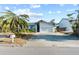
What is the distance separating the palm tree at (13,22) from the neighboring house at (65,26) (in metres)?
0.34

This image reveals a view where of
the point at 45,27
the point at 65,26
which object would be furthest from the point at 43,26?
the point at 65,26

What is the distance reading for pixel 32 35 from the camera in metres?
1.79

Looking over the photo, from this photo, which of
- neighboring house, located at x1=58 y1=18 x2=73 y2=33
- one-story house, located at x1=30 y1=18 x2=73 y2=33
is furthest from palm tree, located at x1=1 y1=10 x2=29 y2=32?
neighboring house, located at x1=58 y1=18 x2=73 y2=33

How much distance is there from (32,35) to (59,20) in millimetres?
302

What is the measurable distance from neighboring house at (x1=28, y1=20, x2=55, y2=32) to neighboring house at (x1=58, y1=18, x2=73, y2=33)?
8cm

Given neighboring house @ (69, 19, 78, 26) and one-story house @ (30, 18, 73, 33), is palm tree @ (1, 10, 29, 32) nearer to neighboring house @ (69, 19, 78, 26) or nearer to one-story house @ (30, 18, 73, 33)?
one-story house @ (30, 18, 73, 33)

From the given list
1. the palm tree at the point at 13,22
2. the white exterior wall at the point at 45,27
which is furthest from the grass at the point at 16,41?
the white exterior wall at the point at 45,27

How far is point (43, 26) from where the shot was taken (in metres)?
1.78

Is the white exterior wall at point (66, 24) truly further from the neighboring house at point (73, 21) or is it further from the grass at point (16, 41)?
the grass at point (16, 41)

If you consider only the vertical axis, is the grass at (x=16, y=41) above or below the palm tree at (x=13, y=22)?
below

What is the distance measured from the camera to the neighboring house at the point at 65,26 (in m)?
1.76
